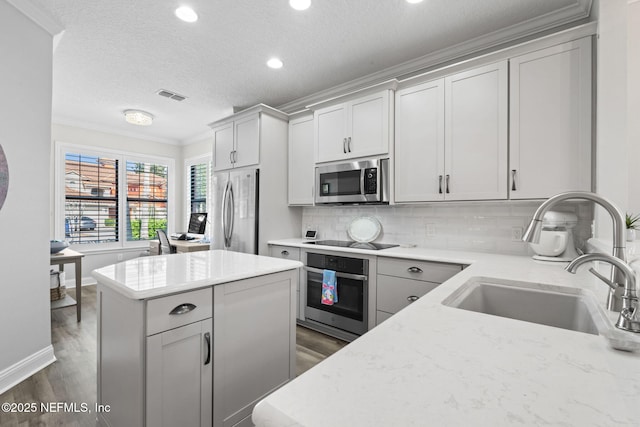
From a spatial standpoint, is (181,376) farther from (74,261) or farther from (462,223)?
(74,261)

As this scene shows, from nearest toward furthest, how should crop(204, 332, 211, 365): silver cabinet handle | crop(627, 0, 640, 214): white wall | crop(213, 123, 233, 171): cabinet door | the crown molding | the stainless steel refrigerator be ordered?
crop(204, 332, 211, 365): silver cabinet handle < crop(627, 0, 640, 214): white wall < the crown molding < the stainless steel refrigerator < crop(213, 123, 233, 171): cabinet door

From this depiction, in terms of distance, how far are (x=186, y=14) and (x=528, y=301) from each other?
2.80 meters

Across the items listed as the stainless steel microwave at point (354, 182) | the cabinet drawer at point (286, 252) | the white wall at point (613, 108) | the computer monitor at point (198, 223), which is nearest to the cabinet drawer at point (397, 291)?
the stainless steel microwave at point (354, 182)

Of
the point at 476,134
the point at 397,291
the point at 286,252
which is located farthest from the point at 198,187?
the point at 476,134

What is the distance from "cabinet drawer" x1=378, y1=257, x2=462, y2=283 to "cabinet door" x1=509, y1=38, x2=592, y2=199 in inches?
28.4

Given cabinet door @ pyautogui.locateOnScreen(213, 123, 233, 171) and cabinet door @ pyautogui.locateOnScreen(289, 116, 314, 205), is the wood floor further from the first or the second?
cabinet door @ pyautogui.locateOnScreen(213, 123, 233, 171)

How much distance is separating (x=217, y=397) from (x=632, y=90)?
9.22ft

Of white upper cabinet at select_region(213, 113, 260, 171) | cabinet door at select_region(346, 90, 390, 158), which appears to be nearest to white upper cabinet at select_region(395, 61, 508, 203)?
cabinet door at select_region(346, 90, 390, 158)

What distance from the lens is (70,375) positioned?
2166 millimetres

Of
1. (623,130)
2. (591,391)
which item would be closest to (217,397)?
(591,391)

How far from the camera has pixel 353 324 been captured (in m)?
2.64

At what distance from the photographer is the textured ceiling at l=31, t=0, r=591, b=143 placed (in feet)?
6.87

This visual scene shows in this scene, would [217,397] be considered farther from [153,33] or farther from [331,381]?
[153,33]

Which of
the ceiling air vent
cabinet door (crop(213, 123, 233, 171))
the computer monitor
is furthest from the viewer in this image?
the computer monitor
